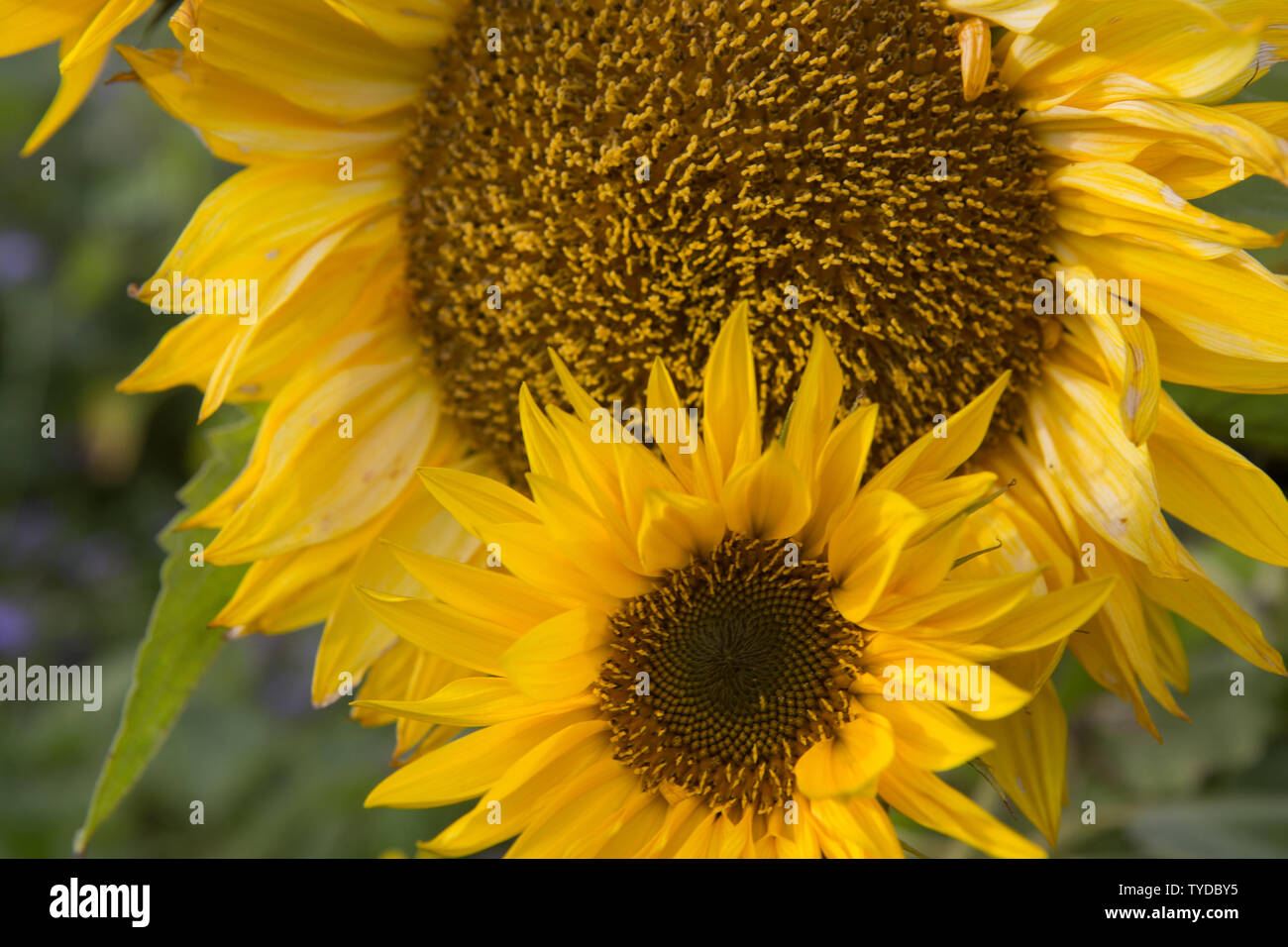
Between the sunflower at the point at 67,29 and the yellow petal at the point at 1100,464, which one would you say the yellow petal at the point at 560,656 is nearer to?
the yellow petal at the point at 1100,464

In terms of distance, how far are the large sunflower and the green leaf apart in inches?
2.2

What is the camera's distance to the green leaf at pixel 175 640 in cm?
131

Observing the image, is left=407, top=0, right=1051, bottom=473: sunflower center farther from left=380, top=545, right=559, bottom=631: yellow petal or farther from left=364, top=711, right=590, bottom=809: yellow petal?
left=364, top=711, right=590, bottom=809: yellow petal

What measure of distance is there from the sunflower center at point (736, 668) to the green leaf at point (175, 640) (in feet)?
1.73

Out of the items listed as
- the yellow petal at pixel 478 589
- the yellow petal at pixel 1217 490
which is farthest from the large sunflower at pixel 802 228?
the yellow petal at pixel 478 589

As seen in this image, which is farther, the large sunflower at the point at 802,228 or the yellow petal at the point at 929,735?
the large sunflower at the point at 802,228

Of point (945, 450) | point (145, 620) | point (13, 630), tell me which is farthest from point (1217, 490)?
point (13, 630)

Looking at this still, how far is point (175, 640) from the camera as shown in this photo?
4.64 ft

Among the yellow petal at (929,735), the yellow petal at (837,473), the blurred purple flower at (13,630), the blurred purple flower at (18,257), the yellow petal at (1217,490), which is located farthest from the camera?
the blurred purple flower at (18,257)

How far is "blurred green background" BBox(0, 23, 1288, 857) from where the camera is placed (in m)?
1.88

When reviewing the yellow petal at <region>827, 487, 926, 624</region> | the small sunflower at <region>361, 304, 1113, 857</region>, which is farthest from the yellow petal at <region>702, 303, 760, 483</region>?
the yellow petal at <region>827, 487, 926, 624</region>

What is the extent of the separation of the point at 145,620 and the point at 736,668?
8.91 ft

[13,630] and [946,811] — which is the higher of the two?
[13,630]

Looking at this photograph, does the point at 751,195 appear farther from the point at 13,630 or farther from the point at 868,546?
the point at 13,630
